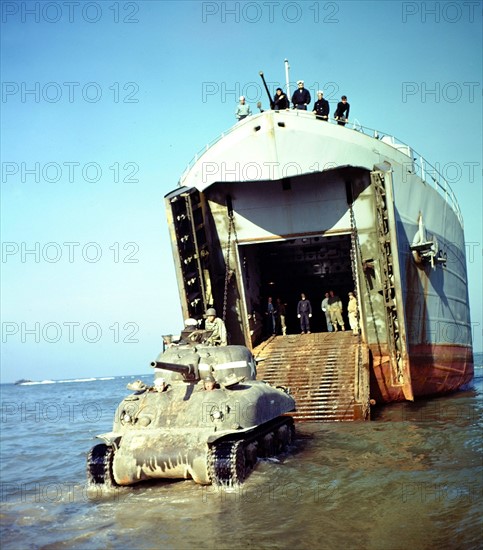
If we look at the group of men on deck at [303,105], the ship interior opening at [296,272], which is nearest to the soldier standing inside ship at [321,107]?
the group of men on deck at [303,105]

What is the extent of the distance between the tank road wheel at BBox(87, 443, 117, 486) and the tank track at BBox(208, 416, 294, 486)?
1.60 meters

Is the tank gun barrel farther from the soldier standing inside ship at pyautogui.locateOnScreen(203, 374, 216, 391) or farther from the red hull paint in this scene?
the red hull paint

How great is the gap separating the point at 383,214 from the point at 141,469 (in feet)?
31.3

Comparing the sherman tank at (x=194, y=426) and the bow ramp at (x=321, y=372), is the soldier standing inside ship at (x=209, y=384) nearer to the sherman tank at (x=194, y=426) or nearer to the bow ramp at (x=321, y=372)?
the sherman tank at (x=194, y=426)

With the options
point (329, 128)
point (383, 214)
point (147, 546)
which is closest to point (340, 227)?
point (383, 214)

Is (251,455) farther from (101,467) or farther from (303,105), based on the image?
(303,105)

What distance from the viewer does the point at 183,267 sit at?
16672 millimetres

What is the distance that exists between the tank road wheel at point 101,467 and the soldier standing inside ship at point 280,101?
11143mm

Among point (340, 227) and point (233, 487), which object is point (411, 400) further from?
point (233, 487)

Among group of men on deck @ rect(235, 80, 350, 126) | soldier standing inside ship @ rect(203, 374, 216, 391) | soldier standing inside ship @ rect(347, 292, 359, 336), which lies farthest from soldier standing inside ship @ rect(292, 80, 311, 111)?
soldier standing inside ship @ rect(203, 374, 216, 391)

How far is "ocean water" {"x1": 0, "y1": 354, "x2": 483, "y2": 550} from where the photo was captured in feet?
21.1

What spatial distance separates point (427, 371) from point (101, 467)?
37.3 ft

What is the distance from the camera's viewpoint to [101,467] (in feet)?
29.8

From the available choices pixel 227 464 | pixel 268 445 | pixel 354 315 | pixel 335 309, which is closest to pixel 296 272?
pixel 335 309
